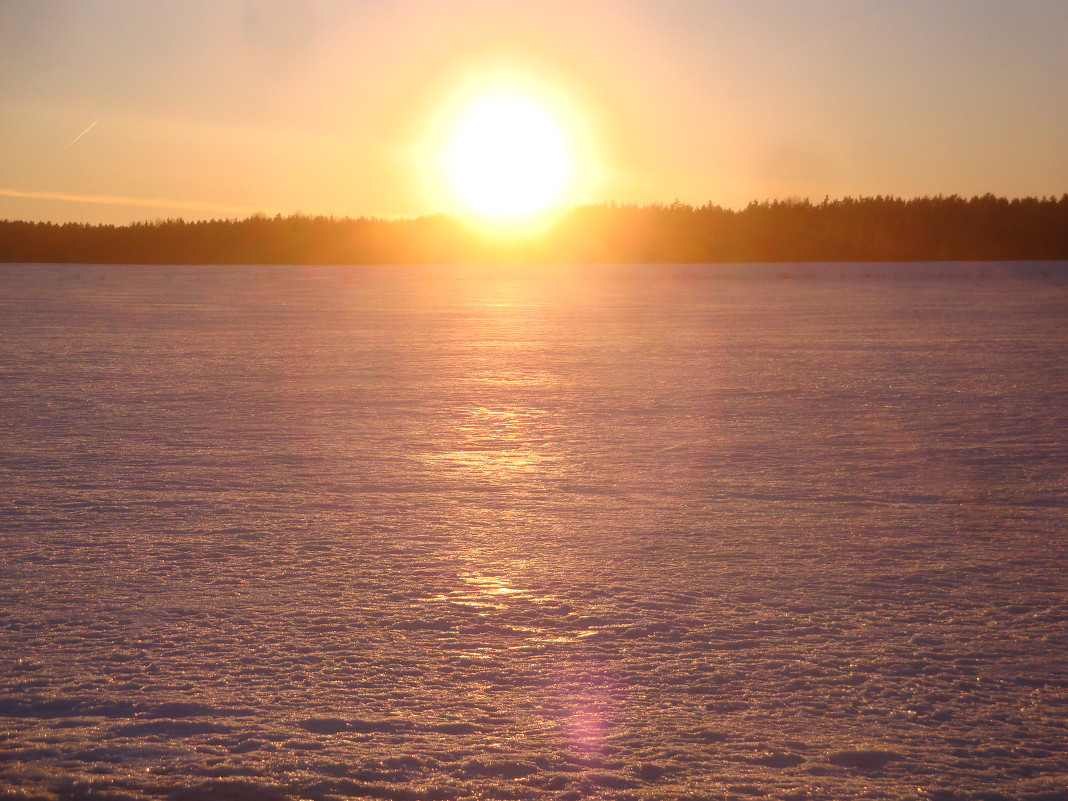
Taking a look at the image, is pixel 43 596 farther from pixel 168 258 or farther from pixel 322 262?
pixel 168 258

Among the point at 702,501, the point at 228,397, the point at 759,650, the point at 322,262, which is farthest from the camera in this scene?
the point at 322,262

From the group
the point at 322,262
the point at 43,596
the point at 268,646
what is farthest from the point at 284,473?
the point at 322,262

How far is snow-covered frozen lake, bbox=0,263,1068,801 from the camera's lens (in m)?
2.13

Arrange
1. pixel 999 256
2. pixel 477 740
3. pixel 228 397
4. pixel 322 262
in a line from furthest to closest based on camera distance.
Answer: pixel 322 262 → pixel 999 256 → pixel 228 397 → pixel 477 740

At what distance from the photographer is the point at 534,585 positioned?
3205 millimetres

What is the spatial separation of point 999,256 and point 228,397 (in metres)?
34.8

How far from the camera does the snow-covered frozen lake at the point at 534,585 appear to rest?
213 cm

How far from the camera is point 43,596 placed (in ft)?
10.0

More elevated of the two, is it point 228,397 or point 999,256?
point 999,256

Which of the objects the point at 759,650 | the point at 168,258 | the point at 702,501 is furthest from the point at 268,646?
the point at 168,258

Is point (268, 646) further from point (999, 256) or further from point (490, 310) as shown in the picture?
point (999, 256)

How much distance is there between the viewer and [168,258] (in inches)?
1642

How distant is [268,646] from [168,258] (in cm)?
4160

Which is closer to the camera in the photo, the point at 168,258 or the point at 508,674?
the point at 508,674
